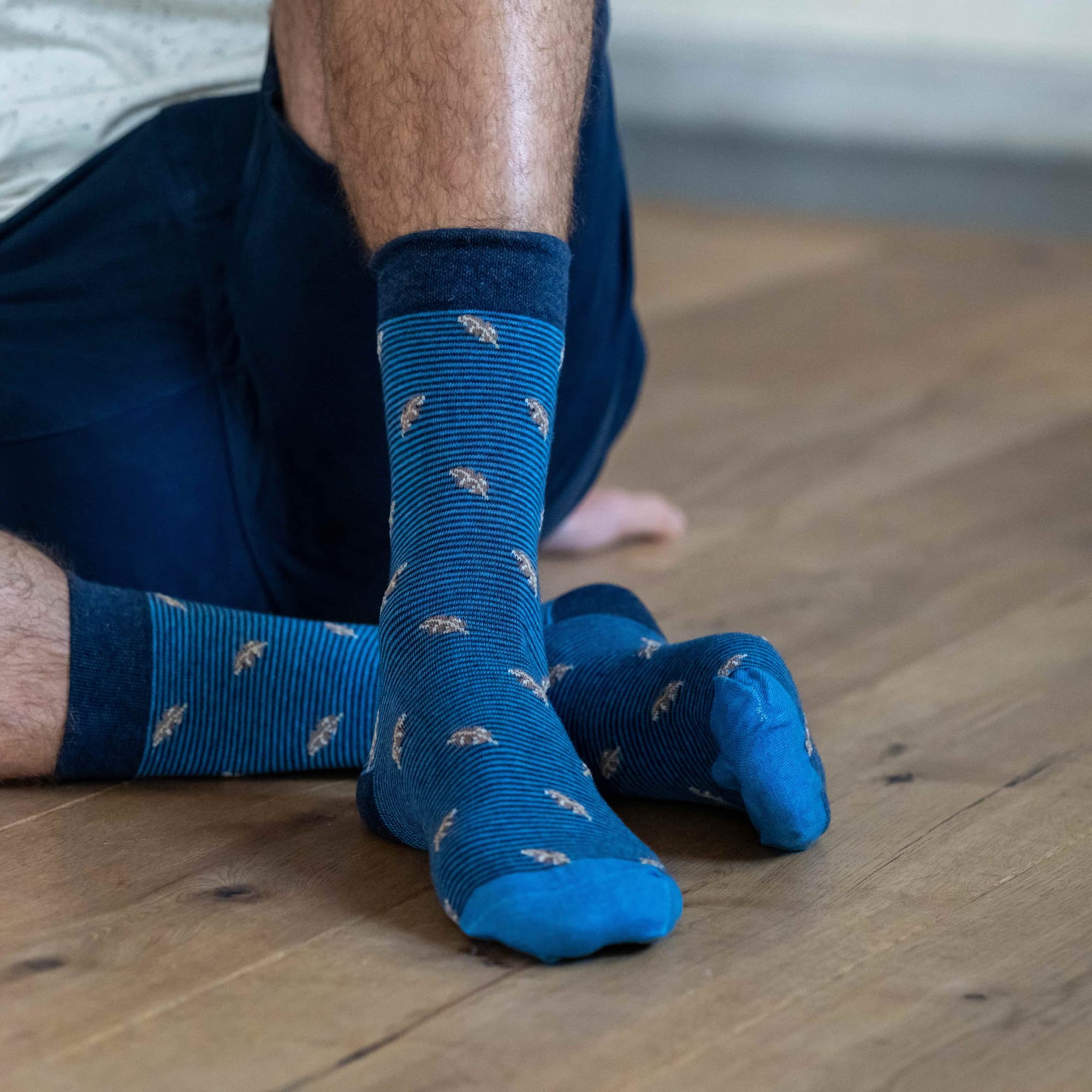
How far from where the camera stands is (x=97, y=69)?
0.95m

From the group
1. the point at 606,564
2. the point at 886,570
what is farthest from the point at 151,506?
the point at 886,570

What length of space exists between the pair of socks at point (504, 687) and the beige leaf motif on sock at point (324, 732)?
0.26ft

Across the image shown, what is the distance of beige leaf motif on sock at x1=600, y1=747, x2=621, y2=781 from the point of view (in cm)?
73

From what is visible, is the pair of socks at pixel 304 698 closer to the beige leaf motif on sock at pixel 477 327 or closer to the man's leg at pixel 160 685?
the man's leg at pixel 160 685

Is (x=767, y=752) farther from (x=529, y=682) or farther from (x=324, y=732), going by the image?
(x=324, y=732)

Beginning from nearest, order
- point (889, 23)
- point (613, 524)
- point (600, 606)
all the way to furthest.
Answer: point (600, 606)
point (613, 524)
point (889, 23)

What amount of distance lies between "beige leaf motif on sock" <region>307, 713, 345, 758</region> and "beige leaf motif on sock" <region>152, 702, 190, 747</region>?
0.07 meters

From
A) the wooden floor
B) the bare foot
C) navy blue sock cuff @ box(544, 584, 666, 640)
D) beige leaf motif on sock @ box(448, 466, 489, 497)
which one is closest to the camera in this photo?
the wooden floor

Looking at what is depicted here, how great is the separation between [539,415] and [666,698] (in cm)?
15

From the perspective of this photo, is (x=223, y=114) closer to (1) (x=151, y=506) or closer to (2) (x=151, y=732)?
(1) (x=151, y=506)

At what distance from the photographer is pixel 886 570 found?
1119 mm

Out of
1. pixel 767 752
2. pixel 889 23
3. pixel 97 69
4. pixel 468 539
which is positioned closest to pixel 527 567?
pixel 468 539

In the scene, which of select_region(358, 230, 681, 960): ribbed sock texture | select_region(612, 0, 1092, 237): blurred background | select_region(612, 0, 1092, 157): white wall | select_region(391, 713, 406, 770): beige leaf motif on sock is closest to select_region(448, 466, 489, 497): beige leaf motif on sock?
select_region(358, 230, 681, 960): ribbed sock texture

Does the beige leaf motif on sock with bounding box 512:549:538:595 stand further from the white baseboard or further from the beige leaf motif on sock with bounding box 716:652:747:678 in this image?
the white baseboard
